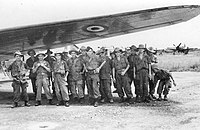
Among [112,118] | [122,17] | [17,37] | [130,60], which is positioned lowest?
[112,118]

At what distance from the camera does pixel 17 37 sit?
10.9 metres

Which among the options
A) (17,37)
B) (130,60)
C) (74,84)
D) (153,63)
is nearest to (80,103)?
(74,84)

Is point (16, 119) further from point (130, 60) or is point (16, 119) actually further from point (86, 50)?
point (130, 60)

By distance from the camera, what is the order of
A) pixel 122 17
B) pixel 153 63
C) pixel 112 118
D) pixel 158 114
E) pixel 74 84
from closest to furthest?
pixel 112 118
pixel 158 114
pixel 122 17
pixel 74 84
pixel 153 63

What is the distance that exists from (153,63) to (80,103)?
2.92 m

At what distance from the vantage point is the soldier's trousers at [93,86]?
9.07m

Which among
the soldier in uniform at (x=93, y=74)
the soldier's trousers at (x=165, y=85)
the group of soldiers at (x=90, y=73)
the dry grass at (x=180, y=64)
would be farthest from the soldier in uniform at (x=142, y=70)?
the dry grass at (x=180, y=64)

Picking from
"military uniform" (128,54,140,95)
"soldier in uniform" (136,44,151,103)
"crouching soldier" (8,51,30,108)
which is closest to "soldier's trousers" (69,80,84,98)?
"crouching soldier" (8,51,30,108)

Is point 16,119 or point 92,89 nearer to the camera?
point 16,119

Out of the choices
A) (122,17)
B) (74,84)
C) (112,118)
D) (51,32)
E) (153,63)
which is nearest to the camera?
(112,118)

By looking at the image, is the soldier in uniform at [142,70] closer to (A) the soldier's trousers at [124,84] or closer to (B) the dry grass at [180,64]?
(A) the soldier's trousers at [124,84]

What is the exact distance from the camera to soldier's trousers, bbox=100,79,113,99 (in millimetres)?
9461

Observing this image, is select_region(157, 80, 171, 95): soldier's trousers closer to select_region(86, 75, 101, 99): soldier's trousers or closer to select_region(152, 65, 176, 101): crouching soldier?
select_region(152, 65, 176, 101): crouching soldier

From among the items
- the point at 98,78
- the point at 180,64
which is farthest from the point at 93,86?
the point at 180,64
